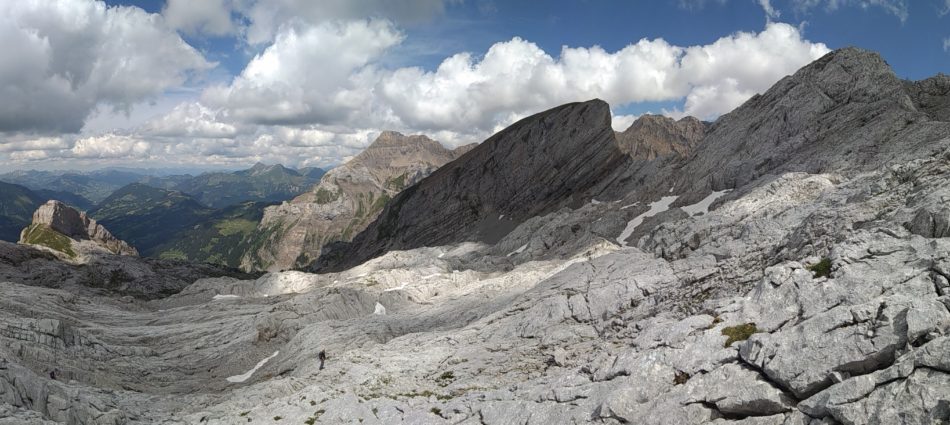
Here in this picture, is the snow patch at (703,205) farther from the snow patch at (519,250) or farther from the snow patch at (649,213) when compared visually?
the snow patch at (519,250)

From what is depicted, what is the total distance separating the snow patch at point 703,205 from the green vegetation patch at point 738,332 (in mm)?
54334

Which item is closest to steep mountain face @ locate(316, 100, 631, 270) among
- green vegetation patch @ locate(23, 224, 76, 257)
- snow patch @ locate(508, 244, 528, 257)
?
snow patch @ locate(508, 244, 528, 257)

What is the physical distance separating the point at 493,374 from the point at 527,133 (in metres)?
125

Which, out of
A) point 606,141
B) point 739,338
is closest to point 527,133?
point 606,141

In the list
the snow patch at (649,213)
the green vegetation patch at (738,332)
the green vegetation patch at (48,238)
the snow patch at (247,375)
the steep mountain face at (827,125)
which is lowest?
the snow patch at (247,375)

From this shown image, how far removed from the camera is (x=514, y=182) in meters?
146

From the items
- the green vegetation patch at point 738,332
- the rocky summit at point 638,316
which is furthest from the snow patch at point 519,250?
the green vegetation patch at point 738,332

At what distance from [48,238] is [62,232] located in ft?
59.7

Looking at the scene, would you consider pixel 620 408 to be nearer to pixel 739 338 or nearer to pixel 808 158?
pixel 739 338

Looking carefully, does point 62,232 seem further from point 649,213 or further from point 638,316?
point 638,316

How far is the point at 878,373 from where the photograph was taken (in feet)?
45.6

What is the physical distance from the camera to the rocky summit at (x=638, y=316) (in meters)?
16.8

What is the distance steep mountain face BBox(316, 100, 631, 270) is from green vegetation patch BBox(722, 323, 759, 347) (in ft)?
327

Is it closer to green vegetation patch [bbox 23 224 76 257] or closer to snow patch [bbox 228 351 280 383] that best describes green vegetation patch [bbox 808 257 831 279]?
snow patch [bbox 228 351 280 383]
